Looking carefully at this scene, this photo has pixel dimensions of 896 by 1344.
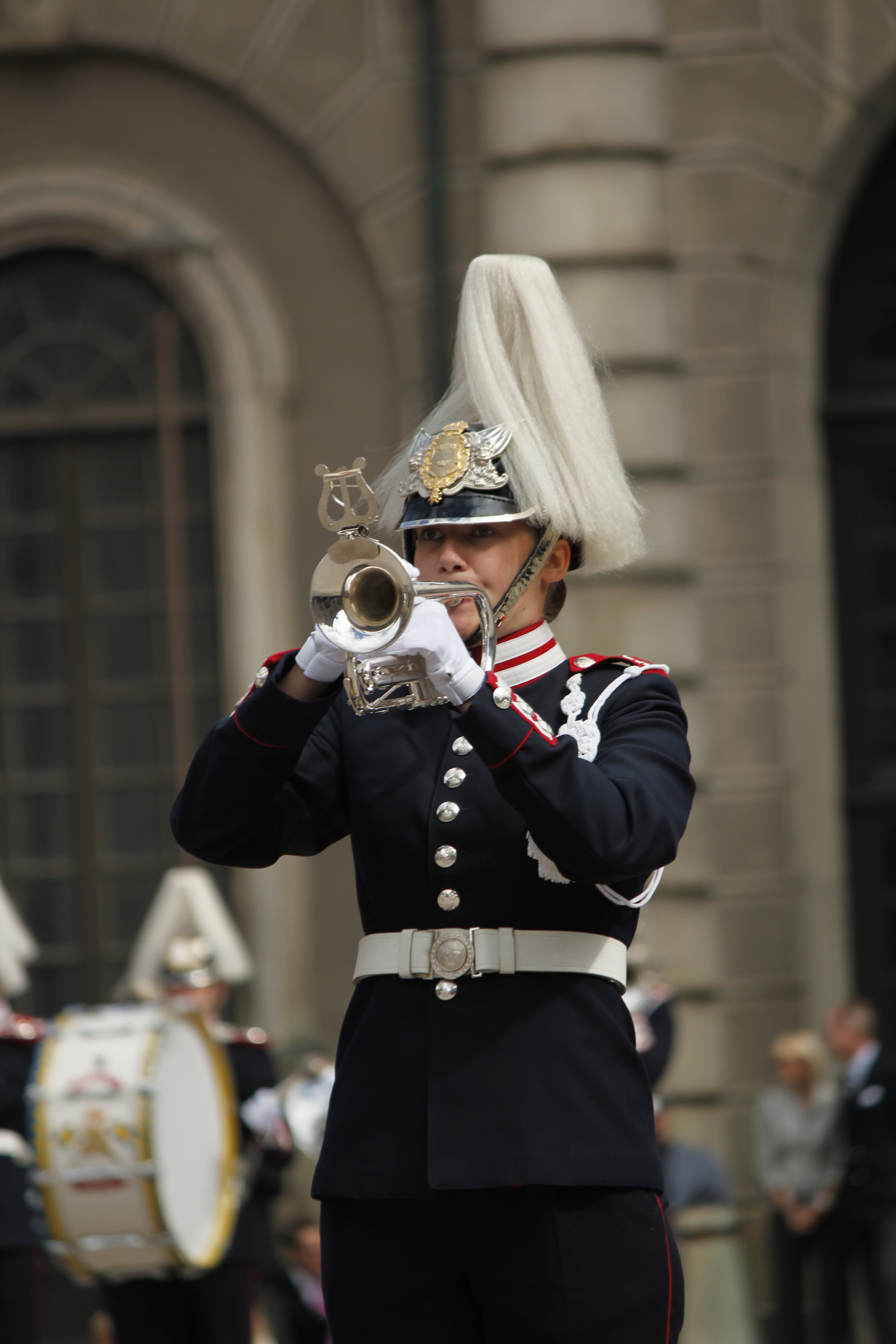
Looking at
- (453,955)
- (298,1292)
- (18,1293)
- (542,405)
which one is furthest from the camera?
(298,1292)

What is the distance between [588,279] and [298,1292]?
4016 mm

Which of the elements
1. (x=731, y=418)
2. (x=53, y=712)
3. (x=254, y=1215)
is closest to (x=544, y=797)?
(x=254, y=1215)

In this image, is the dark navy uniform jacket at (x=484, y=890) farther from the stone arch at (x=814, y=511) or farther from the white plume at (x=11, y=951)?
the stone arch at (x=814, y=511)

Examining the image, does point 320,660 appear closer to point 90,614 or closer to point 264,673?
point 264,673

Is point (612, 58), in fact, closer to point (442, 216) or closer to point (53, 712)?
point (442, 216)

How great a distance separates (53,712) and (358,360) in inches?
79.0

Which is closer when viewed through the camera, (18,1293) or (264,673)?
(264,673)

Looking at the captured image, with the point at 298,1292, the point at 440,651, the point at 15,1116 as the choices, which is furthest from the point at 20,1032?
the point at 440,651

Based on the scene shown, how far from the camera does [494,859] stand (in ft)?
9.12

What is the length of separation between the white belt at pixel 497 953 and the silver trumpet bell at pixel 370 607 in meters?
0.32

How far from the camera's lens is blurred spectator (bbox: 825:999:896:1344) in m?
7.59

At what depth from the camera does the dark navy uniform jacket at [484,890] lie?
8.54 feet

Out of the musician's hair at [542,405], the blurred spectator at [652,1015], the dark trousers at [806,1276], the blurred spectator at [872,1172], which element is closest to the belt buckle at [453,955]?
the musician's hair at [542,405]

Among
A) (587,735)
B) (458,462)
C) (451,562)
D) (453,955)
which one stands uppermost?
(458,462)
